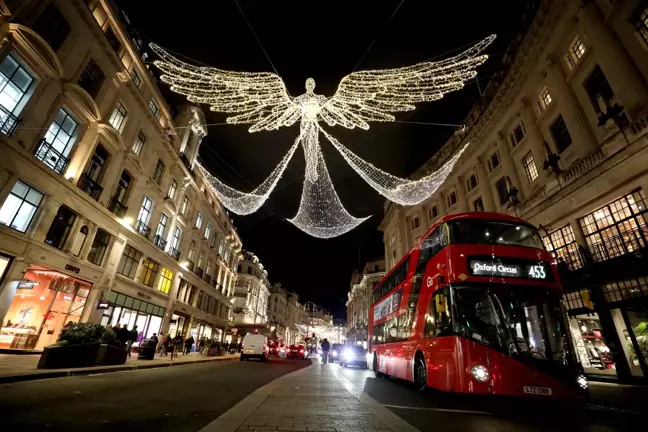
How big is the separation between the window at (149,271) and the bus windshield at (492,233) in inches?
885

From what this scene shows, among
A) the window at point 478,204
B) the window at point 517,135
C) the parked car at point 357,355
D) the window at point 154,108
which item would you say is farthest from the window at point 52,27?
the window at point 478,204

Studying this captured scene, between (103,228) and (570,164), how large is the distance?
26.2 meters

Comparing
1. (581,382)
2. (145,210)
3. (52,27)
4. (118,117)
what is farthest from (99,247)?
(581,382)

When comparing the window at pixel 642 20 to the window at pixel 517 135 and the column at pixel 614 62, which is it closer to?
the column at pixel 614 62

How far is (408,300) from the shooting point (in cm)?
1070

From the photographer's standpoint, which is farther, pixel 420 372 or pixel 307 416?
pixel 420 372

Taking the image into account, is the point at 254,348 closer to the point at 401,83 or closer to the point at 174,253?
the point at 174,253

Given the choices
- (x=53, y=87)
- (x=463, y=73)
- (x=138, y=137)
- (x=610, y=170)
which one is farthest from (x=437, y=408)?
(x=138, y=137)

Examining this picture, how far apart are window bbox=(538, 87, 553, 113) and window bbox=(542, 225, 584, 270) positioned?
773 cm

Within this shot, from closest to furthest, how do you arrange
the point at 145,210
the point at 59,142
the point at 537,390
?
the point at 537,390 < the point at 59,142 < the point at 145,210

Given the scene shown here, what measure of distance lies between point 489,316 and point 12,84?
1894 cm

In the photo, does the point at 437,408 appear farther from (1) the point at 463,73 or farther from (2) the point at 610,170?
(2) the point at 610,170

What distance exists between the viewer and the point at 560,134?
18.1m

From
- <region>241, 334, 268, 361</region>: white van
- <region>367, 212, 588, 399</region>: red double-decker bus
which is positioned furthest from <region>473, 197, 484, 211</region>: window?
<region>241, 334, 268, 361</region>: white van
